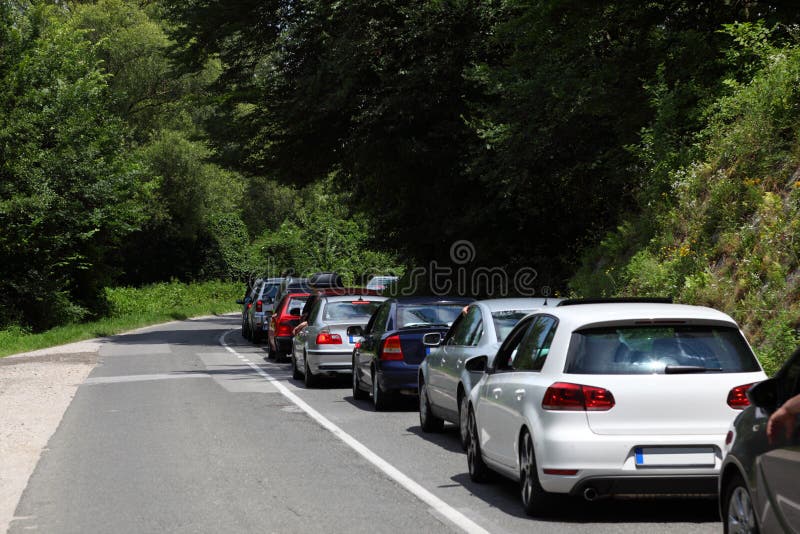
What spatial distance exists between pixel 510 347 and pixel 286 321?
17211 millimetres

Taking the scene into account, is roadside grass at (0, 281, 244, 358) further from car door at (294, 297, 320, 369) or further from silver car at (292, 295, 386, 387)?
silver car at (292, 295, 386, 387)

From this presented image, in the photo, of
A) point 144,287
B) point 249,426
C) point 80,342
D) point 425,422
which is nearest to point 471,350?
point 425,422

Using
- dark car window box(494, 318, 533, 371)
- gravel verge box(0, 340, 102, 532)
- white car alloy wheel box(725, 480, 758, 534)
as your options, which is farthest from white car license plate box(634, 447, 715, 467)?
gravel verge box(0, 340, 102, 532)

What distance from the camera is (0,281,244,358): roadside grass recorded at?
3641 centimetres

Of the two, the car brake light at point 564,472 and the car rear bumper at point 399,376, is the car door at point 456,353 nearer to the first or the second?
the car rear bumper at point 399,376

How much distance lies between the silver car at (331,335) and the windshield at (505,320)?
7.24 meters

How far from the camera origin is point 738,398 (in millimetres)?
8016

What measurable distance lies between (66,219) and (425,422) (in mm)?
31985

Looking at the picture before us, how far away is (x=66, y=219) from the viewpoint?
42.8m

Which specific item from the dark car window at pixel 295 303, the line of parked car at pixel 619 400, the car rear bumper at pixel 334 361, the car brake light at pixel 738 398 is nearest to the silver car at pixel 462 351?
the line of parked car at pixel 619 400

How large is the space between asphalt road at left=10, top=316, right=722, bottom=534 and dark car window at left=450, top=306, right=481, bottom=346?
1104 mm

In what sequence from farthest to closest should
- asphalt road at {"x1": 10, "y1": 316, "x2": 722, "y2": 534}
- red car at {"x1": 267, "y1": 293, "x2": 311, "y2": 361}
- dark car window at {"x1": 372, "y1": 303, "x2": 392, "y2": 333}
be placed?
red car at {"x1": 267, "y1": 293, "x2": 311, "y2": 361} → dark car window at {"x1": 372, "y1": 303, "x2": 392, "y2": 333} → asphalt road at {"x1": 10, "y1": 316, "x2": 722, "y2": 534}

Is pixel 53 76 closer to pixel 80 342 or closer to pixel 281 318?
pixel 80 342

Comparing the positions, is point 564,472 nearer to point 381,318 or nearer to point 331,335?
point 381,318
